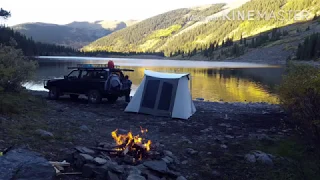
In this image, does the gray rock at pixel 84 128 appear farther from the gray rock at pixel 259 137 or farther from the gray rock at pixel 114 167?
the gray rock at pixel 259 137

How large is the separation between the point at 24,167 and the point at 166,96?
928 cm

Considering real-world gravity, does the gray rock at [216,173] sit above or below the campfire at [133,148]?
below

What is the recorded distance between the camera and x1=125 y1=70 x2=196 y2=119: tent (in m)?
14.7

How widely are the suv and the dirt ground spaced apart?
3.97ft

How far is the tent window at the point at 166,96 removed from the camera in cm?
1480

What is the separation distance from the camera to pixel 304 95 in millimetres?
10547

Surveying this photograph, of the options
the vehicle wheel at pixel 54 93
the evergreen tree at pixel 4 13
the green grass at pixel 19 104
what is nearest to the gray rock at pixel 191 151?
the green grass at pixel 19 104

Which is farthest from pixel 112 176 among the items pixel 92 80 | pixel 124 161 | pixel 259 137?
pixel 92 80

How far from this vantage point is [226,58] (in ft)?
519

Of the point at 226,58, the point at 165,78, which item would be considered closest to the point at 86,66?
the point at 165,78

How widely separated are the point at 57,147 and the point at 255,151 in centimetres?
542

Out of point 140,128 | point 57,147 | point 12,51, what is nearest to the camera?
point 57,147

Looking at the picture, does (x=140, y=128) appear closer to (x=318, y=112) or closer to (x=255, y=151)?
(x=255, y=151)

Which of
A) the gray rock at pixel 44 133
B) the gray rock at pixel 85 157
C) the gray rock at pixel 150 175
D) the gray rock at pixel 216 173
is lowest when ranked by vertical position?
the gray rock at pixel 216 173
